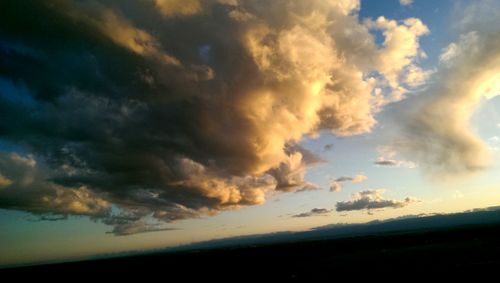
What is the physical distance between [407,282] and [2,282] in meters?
121

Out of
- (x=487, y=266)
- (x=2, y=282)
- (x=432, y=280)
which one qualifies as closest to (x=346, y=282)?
(x=432, y=280)

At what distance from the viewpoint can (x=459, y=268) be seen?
42.2 metres

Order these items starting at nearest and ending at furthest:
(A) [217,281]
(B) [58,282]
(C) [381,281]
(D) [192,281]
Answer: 1. (C) [381,281]
2. (A) [217,281]
3. (D) [192,281]
4. (B) [58,282]

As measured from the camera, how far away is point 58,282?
254ft

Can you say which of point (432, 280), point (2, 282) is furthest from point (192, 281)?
point (2, 282)

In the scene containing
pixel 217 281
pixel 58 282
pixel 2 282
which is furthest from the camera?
pixel 2 282

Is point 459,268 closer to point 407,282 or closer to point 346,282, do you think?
point 407,282

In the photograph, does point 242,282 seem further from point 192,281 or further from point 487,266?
point 487,266

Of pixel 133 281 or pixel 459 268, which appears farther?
pixel 133 281

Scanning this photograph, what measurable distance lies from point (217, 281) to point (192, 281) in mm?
6167

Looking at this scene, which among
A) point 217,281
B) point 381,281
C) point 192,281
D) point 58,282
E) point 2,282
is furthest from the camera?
point 2,282

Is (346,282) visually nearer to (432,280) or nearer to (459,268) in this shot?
(432,280)

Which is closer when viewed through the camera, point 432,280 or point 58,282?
point 432,280

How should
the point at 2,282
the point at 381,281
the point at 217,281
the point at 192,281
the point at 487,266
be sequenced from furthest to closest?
the point at 2,282
the point at 192,281
the point at 217,281
the point at 487,266
the point at 381,281
